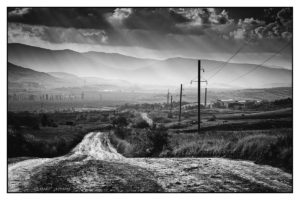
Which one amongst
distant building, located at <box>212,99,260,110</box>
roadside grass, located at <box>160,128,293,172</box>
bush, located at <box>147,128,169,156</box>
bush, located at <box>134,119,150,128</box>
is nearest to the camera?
roadside grass, located at <box>160,128,293,172</box>

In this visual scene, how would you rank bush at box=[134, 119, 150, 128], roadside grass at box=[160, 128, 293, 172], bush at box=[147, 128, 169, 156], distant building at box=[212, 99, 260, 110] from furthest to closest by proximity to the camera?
1. distant building at box=[212, 99, 260, 110]
2. bush at box=[134, 119, 150, 128]
3. bush at box=[147, 128, 169, 156]
4. roadside grass at box=[160, 128, 293, 172]

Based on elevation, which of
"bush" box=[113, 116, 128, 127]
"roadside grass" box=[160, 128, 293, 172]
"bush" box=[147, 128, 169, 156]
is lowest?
"bush" box=[113, 116, 128, 127]

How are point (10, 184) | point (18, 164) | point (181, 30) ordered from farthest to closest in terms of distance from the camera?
point (181, 30), point (18, 164), point (10, 184)

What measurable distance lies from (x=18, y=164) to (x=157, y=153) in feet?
29.5

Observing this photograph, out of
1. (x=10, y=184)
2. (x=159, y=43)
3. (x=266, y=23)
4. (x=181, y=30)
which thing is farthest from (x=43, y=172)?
(x=266, y=23)

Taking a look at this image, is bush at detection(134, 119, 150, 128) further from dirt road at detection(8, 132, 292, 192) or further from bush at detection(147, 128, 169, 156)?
dirt road at detection(8, 132, 292, 192)

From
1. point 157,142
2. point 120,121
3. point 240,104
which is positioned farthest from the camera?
point 240,104

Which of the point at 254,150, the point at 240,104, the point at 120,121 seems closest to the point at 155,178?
the point at 254,150

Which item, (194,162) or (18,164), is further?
(194,162)

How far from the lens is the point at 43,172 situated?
30.6 feet

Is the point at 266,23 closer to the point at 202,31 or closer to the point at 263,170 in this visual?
the point at 202,31

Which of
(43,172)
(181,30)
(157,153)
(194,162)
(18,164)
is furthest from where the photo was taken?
(157,153)

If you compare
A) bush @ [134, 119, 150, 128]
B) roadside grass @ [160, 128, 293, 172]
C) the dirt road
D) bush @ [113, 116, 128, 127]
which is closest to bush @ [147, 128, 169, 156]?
roadside grass @ [160, 128, 293, 172]

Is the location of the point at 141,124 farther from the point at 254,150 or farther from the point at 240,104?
the point at 254,150
